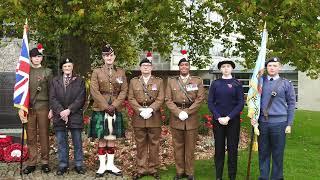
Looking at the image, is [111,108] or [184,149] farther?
[184,149]

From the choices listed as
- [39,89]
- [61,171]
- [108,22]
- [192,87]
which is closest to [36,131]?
[39,89]

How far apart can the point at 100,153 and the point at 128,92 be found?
1.13 m

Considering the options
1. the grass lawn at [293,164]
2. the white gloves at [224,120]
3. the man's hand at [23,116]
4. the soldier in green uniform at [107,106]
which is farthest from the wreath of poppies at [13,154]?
the white gloves at [224,120]

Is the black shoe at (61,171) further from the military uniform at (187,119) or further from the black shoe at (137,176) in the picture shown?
the military uniform at (187,119)

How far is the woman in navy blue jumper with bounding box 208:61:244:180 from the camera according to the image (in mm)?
7469

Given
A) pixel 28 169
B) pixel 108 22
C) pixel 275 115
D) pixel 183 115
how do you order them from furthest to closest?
pixel 108 22 → pixel 28 169 → pixel 183 115 → pixel 275 115

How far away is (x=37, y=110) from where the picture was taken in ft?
26.9

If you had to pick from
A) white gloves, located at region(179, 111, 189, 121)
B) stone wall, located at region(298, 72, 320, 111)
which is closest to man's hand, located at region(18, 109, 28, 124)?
white gloves, located at region(179, 111, 189, 121)

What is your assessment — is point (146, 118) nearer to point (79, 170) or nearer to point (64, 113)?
point (64, 113)

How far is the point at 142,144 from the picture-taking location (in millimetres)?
8047

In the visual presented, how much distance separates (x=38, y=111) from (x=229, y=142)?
3.27 metres

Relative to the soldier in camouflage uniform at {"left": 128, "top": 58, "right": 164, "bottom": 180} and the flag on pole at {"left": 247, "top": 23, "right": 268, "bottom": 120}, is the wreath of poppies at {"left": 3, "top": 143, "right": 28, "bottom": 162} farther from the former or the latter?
the flag on pole at {"left": 247, "top": 23, "right": 268, "bottom": 120}

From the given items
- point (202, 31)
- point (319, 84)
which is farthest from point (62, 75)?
point (319, 84)

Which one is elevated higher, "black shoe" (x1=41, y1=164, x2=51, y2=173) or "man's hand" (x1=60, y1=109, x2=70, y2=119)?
"man's hand" (x1=60, y1=109, x2=70, y2=119)
